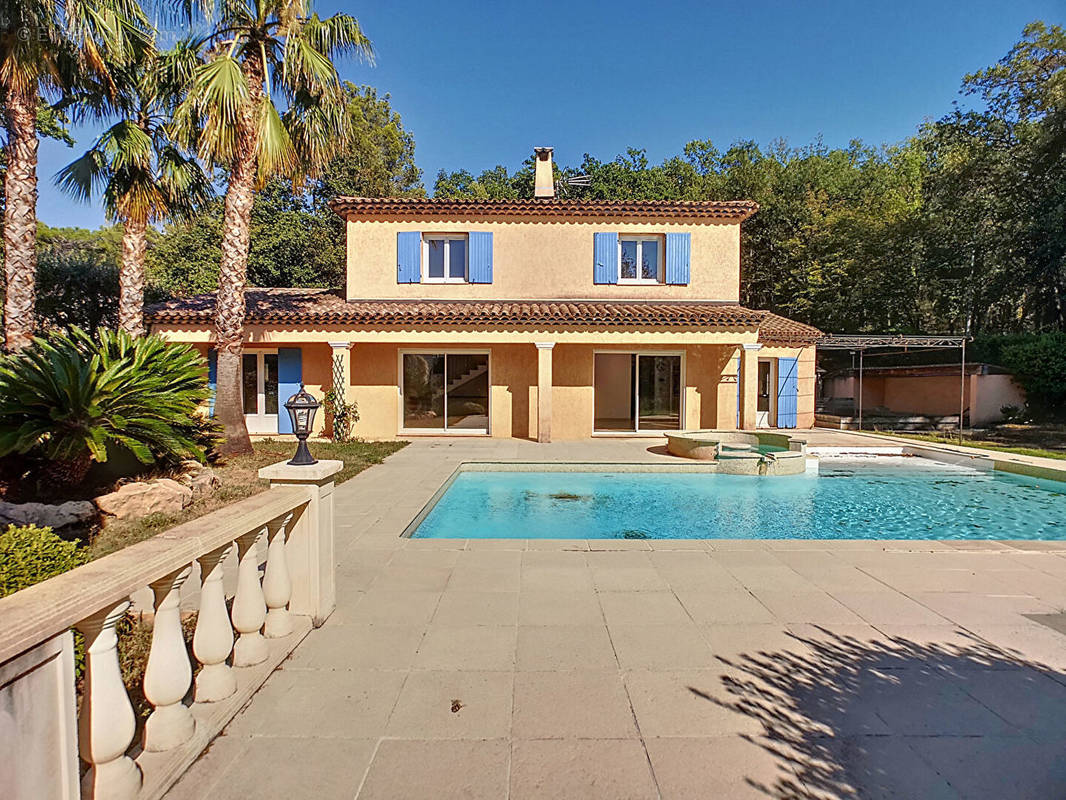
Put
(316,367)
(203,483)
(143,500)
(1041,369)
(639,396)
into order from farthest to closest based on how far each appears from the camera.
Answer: (1041,369)
(639,396)
(316,367)
(203,483)
(143,500)

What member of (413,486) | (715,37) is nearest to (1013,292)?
(715,37)

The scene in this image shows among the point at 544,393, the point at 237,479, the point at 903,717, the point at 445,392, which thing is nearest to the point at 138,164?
the point at 237,479

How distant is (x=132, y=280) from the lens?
39.7ft

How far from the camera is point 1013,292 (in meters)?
23.6

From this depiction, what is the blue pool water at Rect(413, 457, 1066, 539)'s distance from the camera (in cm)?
779

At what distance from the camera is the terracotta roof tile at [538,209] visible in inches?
632

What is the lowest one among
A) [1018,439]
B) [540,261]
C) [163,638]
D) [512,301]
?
[1018,439]

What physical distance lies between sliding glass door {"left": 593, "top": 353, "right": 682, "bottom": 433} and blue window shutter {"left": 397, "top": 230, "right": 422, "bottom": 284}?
6.16 metres

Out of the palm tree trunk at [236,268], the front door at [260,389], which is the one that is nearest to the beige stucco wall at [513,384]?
the front door at [260,389]

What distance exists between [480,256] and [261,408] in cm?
803

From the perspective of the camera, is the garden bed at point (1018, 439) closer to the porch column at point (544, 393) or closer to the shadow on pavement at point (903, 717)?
the porch column at point (544, 393)

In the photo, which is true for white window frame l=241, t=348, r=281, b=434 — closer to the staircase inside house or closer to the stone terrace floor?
the staircase inside house

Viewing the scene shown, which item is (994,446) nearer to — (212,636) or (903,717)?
(903,717)

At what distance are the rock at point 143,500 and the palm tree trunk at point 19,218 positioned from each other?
4.99m
